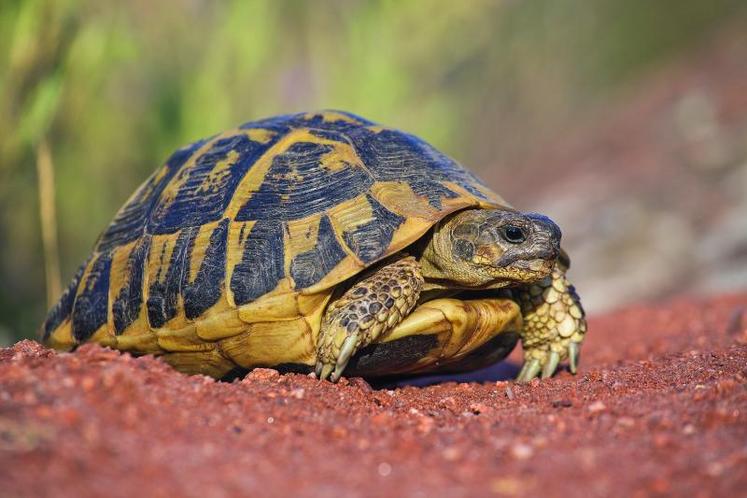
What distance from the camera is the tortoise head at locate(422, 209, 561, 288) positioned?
146 inches

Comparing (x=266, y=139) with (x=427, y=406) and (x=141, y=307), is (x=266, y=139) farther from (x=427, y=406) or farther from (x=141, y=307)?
(x=427, y=406)

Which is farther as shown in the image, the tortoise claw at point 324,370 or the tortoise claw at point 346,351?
the tortoise claw at point 324,370

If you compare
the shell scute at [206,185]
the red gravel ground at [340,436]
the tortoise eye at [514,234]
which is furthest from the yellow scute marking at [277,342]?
the tortoise eye at [514,234]

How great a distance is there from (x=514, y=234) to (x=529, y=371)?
39.0 inches

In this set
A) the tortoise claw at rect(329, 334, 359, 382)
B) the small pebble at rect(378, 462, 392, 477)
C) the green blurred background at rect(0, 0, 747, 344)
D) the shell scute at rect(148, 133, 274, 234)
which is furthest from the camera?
the green blurred background at rect(0, 0, 747, 344)

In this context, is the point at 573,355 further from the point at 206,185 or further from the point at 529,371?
the point at 206,185

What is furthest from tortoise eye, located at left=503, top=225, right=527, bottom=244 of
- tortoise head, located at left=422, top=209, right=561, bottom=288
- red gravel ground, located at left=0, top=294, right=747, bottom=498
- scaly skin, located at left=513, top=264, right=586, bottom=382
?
red gravel ground, located at left=0, top=294, right=747, bottom=498

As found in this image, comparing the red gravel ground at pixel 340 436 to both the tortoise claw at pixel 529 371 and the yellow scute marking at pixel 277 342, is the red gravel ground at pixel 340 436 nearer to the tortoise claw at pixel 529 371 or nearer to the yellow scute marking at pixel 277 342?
the yellow scute marking at pixel 277 342

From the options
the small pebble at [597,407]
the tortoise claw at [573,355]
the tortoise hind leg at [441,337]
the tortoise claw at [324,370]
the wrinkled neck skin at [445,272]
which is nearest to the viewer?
the small pebble at [597,407]

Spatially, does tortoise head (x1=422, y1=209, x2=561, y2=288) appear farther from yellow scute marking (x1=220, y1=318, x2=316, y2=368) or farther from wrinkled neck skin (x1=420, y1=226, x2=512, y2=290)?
yellow scute marking (x1=220, y1=318, x2=316, y2=368)

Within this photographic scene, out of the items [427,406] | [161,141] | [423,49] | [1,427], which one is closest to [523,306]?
[427,406]

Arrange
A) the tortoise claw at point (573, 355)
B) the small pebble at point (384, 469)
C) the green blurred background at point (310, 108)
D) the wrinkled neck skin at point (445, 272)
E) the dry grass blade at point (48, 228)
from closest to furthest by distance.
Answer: the small pebble at point (384, 469) → the wrinkled neck skin at point (445, 272) → the tortoise claw at point (573, 355) → the dry grass blade at point (48, 228) → the green blurred background at point (310, 108)

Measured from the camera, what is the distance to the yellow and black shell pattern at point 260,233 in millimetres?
3553

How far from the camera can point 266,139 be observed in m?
4.16
